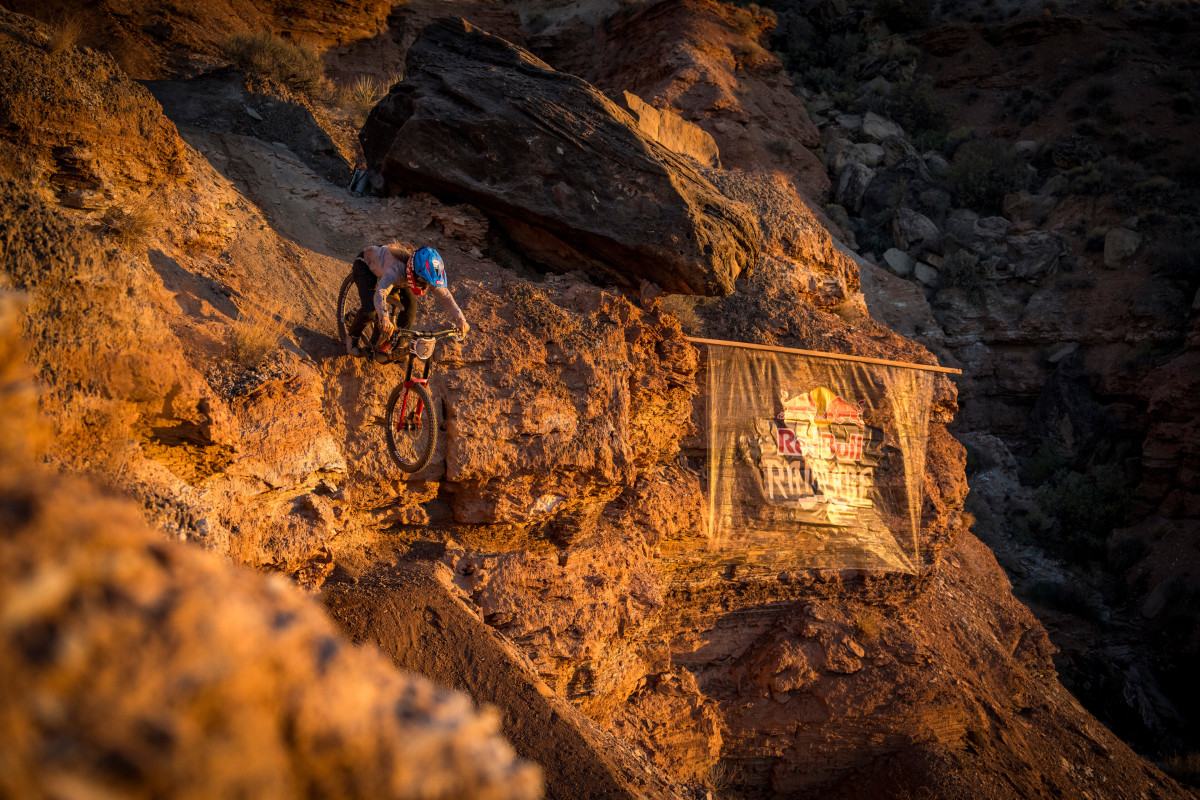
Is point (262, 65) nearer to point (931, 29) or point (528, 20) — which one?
point (528, 20)

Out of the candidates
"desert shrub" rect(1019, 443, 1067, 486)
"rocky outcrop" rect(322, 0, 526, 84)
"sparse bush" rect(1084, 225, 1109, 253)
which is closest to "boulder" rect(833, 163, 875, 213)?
"sparse bush" rect(1084, 225, 1109, 253)

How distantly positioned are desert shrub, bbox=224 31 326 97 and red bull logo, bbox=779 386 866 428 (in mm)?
8728

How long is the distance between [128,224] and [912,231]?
68.0 feet

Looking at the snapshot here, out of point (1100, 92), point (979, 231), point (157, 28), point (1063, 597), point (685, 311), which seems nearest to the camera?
point (685, 311)

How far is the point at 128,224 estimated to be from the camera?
5.04m

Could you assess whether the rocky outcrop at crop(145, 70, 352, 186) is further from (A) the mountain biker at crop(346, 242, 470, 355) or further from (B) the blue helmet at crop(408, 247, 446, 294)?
(B) the blue helmet at crop(408, 247, 446, 294)

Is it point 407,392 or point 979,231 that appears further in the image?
point 979,231

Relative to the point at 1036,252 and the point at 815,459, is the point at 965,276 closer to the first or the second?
the point at 1036,252

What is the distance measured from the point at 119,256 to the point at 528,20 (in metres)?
18.9

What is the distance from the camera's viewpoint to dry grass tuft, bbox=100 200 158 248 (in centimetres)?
498

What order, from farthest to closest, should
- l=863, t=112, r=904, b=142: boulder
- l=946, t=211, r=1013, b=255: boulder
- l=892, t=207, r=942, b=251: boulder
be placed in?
1. l=863, t=112, r=904, b=142: boulder
2. l=946, t=211, r=1013, b=255: boulder
3. l=892, t=207, r=942, b=251: boulder

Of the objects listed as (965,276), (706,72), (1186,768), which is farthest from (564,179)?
(965,276)

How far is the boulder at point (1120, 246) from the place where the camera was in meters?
19.3

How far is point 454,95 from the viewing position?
25.6ft
